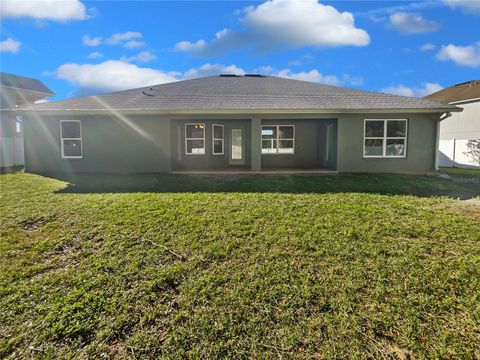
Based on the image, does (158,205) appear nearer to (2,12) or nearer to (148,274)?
(148,274)

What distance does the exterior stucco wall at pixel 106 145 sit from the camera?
1115 centimetres

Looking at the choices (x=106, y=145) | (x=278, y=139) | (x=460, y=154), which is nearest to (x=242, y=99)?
(x=278, y=139)

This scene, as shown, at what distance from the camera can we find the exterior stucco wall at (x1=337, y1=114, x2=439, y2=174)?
1085 cm

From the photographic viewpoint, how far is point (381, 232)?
5.20 meters

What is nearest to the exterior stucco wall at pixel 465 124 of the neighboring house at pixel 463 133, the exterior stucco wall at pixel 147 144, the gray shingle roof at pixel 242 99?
the neighboring house at pixel 463 133

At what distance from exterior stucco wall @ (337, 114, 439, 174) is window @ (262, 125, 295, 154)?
2876mm

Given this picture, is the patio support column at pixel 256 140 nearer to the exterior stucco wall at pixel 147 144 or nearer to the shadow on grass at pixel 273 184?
the exterior stucco wall at pixel 147 144

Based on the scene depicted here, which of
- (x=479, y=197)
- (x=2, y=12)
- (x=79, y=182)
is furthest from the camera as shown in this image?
(x=2, y=12)

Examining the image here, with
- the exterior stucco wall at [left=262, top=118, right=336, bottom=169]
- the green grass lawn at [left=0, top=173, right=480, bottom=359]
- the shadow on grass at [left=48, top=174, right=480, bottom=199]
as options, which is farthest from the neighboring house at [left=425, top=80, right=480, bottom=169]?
the green grass lawn at [left=0, top=173, right=480, bottom=359]

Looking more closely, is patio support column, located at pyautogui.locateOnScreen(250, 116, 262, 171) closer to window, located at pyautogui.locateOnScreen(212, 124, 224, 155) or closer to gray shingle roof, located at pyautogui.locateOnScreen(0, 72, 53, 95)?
window, located at pyautogui.locateOnScreen(212, 124, 224, 155)

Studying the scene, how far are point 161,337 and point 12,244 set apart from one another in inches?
147

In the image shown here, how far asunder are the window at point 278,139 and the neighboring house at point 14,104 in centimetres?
1041

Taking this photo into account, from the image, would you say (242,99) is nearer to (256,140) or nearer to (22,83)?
(256,140)

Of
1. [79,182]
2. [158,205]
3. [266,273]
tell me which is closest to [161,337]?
[266,273]
